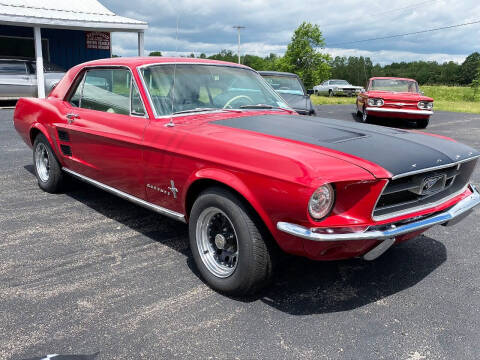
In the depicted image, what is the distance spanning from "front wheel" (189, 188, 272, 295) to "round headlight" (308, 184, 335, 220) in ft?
1.26

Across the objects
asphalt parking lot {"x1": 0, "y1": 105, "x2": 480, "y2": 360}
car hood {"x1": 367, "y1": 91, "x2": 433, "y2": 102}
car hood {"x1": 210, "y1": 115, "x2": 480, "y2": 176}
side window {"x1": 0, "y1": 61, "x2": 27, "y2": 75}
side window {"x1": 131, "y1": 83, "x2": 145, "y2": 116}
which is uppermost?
side window {"x1": 0, "y1": 61, "x2": 27, "y2": 75}

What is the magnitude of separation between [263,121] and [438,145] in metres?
1.25

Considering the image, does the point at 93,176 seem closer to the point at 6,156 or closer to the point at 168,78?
the point at 168,78

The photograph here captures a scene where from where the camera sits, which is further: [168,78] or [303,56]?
[303,56]

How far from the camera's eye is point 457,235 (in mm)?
3953

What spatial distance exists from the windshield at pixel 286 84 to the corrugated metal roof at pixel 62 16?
844cm

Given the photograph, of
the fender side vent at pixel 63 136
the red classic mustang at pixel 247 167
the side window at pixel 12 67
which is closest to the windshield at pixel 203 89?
the red classic mustang at pixel 247 167

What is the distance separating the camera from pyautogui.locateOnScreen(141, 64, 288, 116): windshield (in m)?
3.38

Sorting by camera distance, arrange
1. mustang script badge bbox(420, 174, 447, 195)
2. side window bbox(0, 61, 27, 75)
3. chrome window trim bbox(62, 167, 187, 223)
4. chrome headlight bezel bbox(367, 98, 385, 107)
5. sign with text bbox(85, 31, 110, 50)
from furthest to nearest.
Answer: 1. sign with text bbox(85, 31, 110, 50)
2. side window bbox(0, 61, 27, 75)
3. chrome headlight bezel bbox(367, 98, 385, 107)
4. chrome window trim bbox(62, 167, 187, 223)
5. mustang script badge bbox(420, 174, 447, 195)

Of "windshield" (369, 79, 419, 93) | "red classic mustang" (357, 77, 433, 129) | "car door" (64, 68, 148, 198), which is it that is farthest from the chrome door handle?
"windshield" (369, 79, 419, 93)

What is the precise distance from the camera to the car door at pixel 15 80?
13742 mm

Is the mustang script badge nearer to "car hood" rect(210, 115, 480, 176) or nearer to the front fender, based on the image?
"car hood" rect(210, 115, 480, 176)

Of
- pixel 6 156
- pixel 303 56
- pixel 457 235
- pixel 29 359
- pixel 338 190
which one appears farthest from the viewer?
pixel 303 56

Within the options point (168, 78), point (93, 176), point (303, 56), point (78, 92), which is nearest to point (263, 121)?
point (168, 78)
